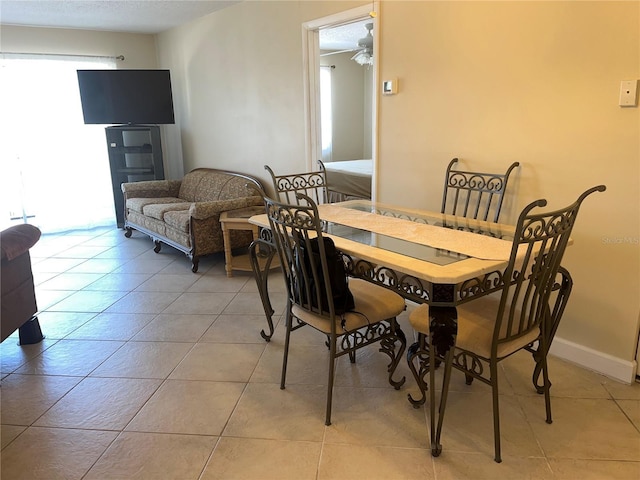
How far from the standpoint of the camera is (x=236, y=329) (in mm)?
2924

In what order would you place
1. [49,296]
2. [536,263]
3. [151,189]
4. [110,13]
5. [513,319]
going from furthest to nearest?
[151,189]
[110,13]
[49,296]
[513,319]
[536,263]

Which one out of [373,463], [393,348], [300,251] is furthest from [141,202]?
[373,463]

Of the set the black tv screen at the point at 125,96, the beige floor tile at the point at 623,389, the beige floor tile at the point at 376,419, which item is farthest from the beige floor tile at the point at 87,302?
the beige floor tile at the point at 623,389

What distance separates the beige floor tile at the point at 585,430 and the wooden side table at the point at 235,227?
8.11 ft

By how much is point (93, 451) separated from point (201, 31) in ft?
15.2

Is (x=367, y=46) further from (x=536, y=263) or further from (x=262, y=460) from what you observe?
(x=262, y=460)

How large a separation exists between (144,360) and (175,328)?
0.41 metres

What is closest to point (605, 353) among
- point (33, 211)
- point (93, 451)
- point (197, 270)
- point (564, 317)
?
point (564, 317)

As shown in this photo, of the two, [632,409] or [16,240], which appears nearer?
[632,409]

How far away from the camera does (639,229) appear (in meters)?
2.11

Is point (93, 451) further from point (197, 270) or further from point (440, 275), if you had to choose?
point (197, 270)

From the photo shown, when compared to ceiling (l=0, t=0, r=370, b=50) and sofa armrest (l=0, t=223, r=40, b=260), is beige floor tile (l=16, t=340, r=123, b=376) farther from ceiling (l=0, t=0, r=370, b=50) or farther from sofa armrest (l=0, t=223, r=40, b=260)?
ceiling (l=0, t=0, r=370, b=50)

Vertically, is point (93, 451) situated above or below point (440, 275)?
below

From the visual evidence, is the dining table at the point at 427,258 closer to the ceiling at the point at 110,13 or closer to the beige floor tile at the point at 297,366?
the beige floor tile at the point at 297,366
